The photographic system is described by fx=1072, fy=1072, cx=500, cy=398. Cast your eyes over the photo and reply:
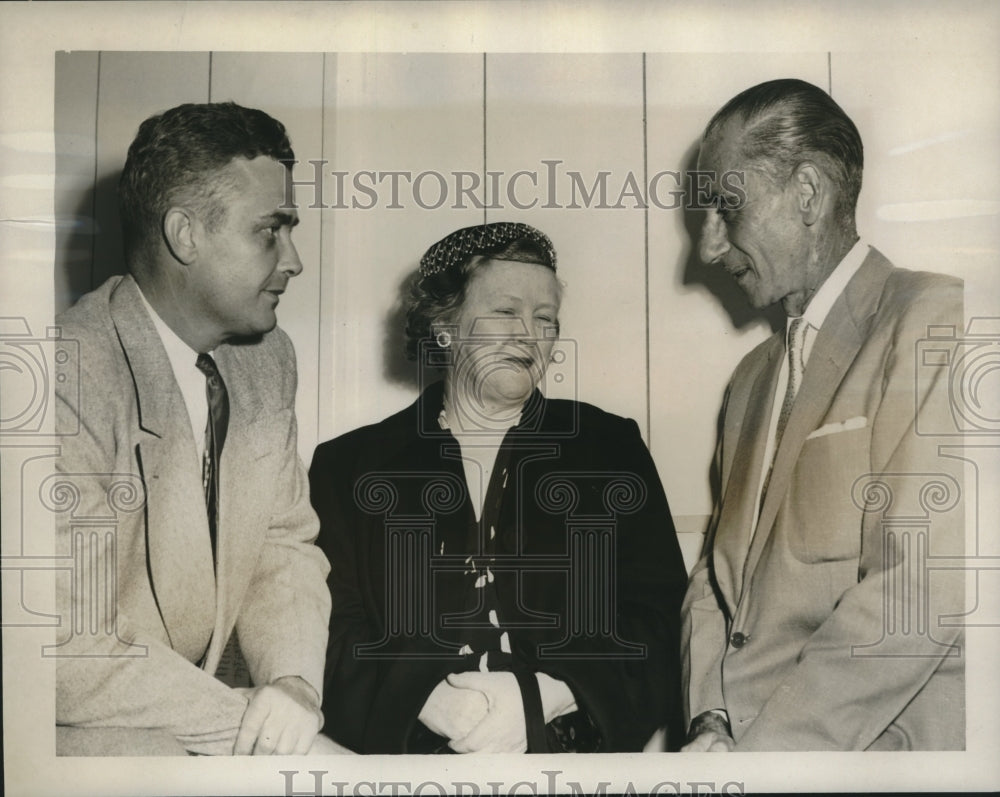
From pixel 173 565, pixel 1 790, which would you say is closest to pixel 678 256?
pixel 173 565

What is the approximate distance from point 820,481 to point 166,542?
3.43 feet

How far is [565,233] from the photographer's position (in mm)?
1765

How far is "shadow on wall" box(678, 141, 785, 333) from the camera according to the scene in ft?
5.81

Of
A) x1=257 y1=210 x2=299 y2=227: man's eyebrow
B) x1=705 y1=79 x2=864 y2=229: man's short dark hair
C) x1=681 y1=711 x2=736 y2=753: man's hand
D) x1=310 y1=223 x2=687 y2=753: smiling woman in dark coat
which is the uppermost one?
x1=705 y1=79 x2=864 y2=229: man's short dark hair

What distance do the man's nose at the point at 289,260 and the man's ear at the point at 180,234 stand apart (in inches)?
5.4

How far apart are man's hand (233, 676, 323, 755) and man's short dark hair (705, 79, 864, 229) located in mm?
1127

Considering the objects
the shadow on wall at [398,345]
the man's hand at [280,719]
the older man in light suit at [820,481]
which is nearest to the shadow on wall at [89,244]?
the shadow on wall at [398,345]

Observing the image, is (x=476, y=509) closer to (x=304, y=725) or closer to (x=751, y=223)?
(x=304, y=725)

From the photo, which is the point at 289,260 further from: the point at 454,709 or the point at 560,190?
the point at 454,709

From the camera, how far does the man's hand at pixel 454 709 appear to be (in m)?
1.72

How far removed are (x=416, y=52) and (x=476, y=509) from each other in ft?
2.50

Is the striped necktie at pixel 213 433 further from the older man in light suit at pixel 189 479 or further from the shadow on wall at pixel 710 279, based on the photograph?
the shadow on wall at pixel 710 279

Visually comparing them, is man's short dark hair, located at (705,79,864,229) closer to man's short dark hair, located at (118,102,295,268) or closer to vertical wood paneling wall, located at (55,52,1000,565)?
vertical wood paneling wall, located at (55,52,1000,565)

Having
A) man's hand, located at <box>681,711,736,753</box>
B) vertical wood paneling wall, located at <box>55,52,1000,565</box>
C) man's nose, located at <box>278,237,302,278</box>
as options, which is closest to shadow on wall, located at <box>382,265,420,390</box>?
vertical wood paneling wall, located at <box>55,52,1000,565</box>
